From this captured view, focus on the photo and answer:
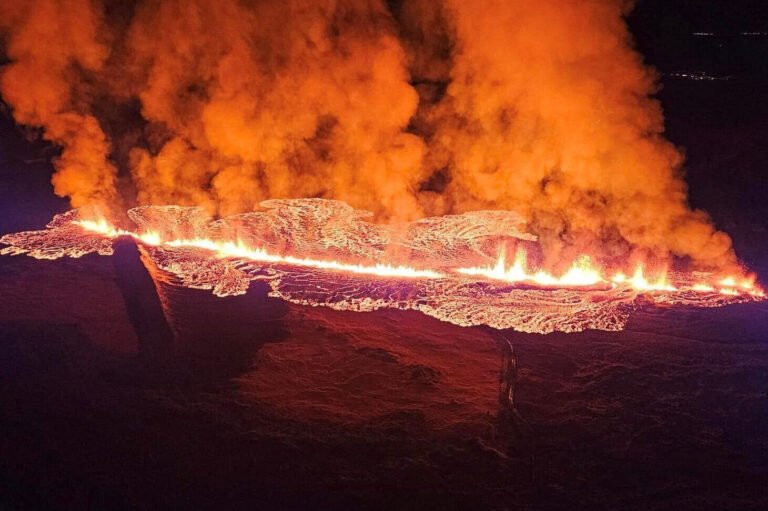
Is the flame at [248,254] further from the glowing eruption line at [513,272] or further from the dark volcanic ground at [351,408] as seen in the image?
the dark volcanic ground at [351,408]

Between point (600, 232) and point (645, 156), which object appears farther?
point (600, 232)

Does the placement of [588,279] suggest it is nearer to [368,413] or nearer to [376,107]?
[368,413]

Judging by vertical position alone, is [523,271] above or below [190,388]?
above

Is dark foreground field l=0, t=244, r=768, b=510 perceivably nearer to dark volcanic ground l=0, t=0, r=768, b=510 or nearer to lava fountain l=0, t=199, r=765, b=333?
dark volcanic ground l=0, t=0, r=768, b=510

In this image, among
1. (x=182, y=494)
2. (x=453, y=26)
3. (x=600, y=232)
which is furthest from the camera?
(x=453, y=26)

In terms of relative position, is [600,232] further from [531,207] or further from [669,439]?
[669,439]

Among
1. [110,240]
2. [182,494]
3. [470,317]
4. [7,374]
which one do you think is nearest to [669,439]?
[470,317]

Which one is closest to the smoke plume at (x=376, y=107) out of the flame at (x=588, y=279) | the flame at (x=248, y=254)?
the flame at (x=588, y=279)
